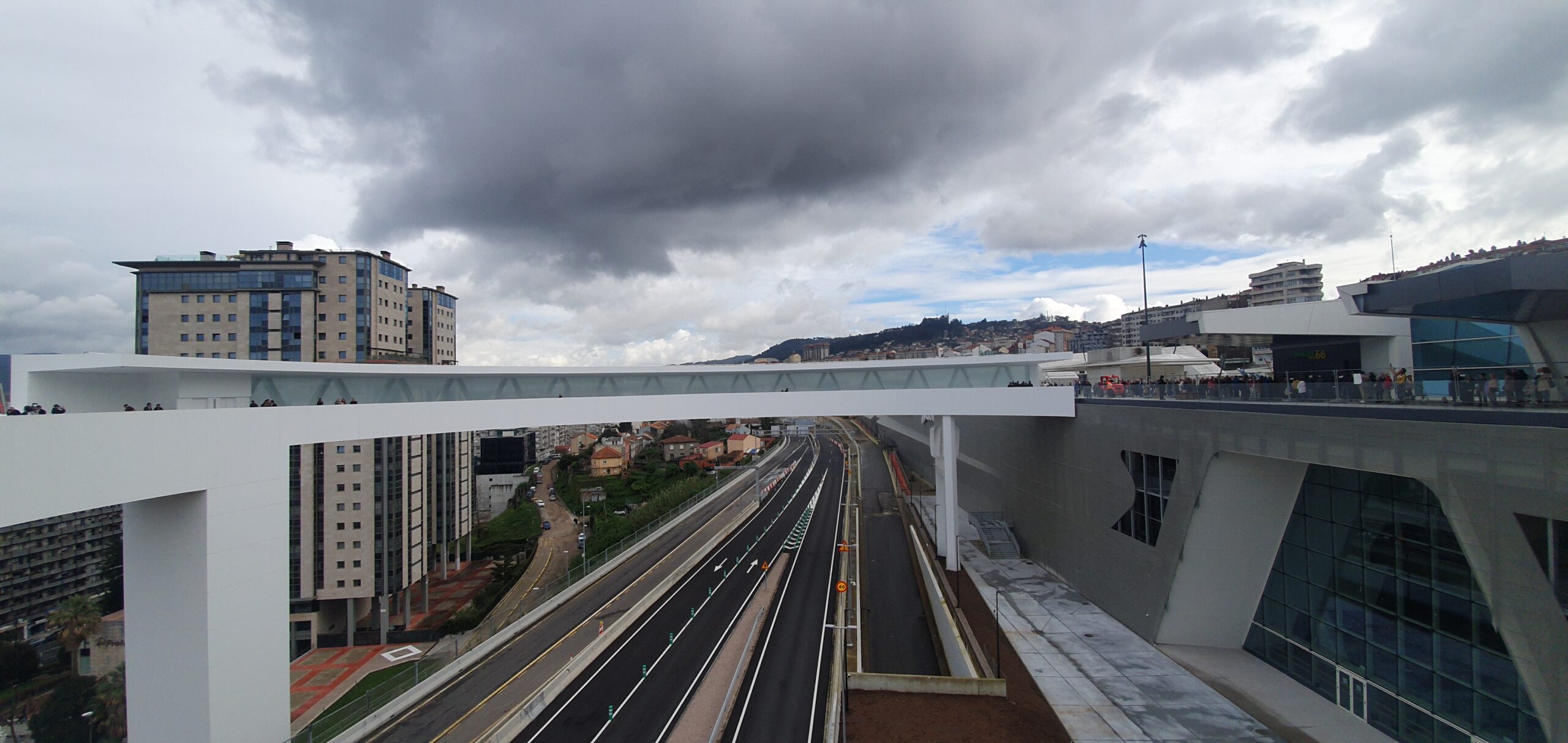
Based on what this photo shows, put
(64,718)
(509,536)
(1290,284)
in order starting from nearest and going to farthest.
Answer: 1. (64,718)
2. (509,536)
3. (1290,284)

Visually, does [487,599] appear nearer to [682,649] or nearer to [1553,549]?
[682,649]

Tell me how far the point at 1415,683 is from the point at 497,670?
23408mm

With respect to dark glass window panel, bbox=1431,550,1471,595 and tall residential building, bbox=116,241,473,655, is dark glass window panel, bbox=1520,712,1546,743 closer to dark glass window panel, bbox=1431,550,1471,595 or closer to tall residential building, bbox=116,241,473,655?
dark glass window panel, bbox=1431,550,1471,595

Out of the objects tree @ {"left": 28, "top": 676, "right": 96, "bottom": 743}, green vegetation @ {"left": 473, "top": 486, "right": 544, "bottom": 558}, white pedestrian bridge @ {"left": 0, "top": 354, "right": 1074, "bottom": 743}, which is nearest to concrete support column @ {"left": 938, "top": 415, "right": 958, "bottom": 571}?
white pedestrian bridge @ {"left": 0, "top": 354, "right": 1074, "bottom": 743}

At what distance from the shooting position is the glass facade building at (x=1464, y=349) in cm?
1608

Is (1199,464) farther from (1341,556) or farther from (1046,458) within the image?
(1046,458)

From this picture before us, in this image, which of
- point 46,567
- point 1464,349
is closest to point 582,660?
point 1464,349

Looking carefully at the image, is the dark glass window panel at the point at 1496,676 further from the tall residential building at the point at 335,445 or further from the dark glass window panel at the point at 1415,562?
the tall residential building at the point at 335,445

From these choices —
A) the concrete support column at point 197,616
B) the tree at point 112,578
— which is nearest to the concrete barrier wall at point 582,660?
the concrete support column at point 197,616

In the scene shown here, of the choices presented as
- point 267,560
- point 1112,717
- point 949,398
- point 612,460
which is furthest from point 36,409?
point 612,460

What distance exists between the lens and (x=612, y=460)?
295 feet

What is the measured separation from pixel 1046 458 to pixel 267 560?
85.1ft

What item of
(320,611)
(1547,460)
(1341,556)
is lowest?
(320,611)

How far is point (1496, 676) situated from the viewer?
1143 cm
